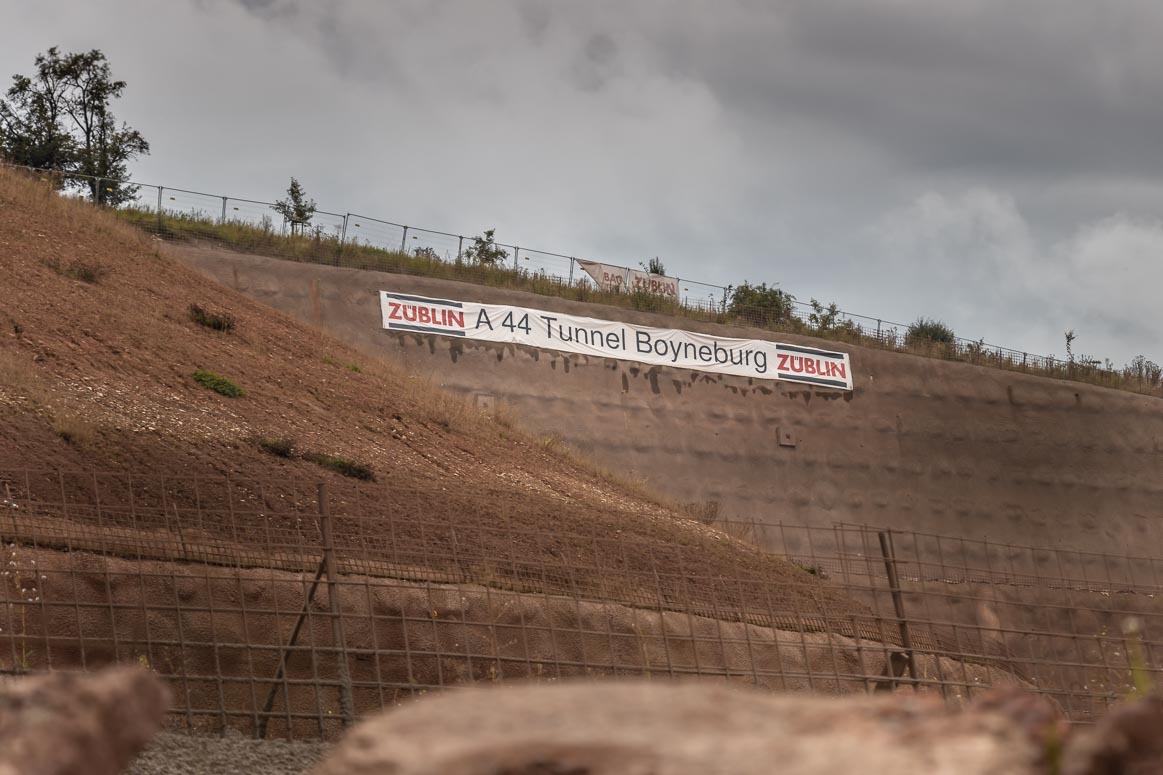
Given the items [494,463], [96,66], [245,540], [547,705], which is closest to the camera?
[547,705]

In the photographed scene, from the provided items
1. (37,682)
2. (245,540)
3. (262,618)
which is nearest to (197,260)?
(245,540)

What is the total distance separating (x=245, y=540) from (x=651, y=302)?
25.4 meters

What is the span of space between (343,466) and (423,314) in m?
12.5

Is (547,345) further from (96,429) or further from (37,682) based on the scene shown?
(37,682)

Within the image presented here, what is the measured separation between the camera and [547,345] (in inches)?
1341

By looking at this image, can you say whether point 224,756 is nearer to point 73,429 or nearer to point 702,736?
point 702,736

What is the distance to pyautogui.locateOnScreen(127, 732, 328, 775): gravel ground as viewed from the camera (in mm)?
8672

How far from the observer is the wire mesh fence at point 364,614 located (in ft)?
34.2

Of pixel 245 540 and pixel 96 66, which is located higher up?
pixel 96 66

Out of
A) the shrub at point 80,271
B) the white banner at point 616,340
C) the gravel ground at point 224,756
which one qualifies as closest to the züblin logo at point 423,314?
the white banner at point 616,340

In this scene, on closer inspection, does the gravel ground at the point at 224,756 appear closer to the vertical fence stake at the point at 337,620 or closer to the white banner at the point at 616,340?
the vertical fence stake at the point at 337,620

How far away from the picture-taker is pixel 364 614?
12.5 meters

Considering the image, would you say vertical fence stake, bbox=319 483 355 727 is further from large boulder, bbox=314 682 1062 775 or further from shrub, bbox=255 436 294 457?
shrub, bbox=255 436 294 457

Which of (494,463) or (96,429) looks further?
(494,463)
